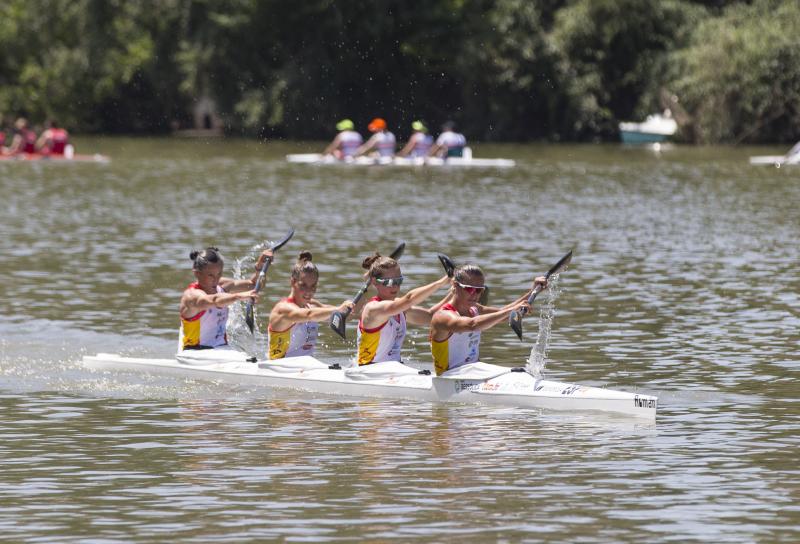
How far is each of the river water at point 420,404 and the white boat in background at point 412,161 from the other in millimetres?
15449

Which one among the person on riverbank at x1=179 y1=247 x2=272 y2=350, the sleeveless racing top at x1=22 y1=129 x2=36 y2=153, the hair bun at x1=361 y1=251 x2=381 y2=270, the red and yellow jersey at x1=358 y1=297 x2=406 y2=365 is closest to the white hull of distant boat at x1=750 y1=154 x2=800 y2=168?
the sleeveless racing top at x1=22 y1=129 x2=36 y2=153

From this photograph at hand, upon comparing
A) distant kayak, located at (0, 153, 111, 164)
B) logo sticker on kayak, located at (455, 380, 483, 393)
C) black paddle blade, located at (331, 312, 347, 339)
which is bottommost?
distant kayak, located at (0, 153, 111, 164)

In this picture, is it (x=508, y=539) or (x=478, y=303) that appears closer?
(x=508, y=539)

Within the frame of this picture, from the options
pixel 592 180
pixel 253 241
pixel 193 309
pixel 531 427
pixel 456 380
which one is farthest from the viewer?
pixel 592 180

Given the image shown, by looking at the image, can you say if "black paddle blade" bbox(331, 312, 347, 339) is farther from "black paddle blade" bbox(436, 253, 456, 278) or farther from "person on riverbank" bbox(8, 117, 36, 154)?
"person on riverbank" bbox(8, 117, 36, 154)

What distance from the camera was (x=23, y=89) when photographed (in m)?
83.1

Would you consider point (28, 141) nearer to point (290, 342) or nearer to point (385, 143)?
point (385, 143)

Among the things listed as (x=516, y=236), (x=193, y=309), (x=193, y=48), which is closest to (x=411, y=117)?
(x=193, y=48)

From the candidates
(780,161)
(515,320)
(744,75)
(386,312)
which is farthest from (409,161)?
(515,320)

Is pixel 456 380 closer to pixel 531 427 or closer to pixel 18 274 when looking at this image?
pixel 531 427

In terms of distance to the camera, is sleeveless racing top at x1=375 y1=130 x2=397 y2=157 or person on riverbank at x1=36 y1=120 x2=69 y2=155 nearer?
sleeveless racing top at x1=375 y1=130 x2=397 y2=157

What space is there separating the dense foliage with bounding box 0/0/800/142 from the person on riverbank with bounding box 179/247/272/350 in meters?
50.0

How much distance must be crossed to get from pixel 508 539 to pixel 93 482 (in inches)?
142

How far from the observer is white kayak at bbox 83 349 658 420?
16422mm
